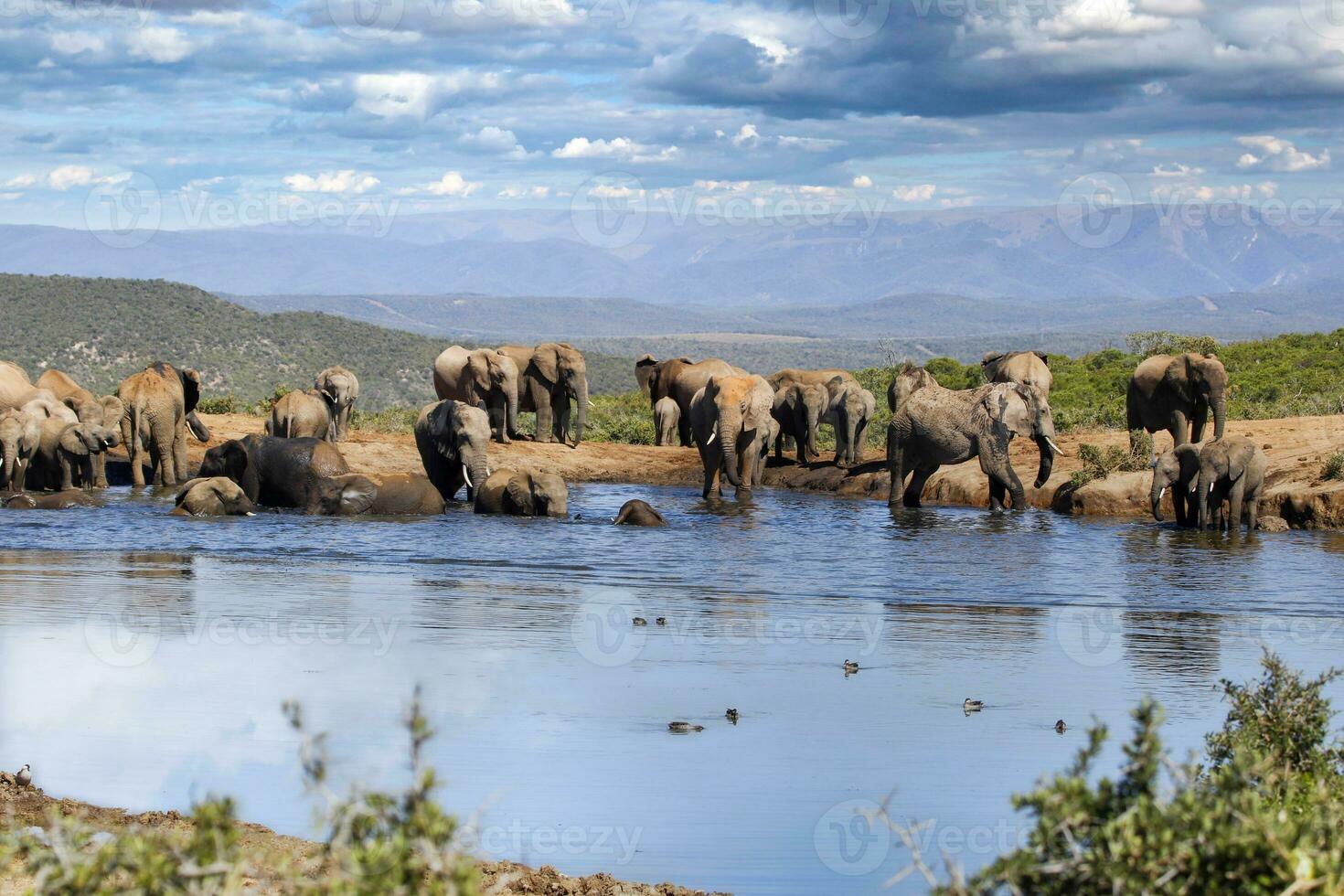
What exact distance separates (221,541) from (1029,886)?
16086 mm

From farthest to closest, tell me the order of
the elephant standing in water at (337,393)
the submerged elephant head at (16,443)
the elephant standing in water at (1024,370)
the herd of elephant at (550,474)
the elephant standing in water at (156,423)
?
1. the elephant standing in water at (337,393)
2. the elephant standing in water at (1024,370)
3. the elephant standing in water at (156,423)
4. the submerged elephant head at (16,443)
5. the herd of elephant at (550,474)

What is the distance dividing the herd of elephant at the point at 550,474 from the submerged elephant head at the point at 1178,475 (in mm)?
21

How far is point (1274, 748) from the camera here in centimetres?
721

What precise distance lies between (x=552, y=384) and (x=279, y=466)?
11.2 m

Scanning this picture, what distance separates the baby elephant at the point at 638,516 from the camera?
22.4 meters

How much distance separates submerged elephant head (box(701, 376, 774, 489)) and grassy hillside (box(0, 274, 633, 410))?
52.0 m

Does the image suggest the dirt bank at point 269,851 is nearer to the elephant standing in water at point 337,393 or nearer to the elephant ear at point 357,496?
the elephant ear at point 357,496

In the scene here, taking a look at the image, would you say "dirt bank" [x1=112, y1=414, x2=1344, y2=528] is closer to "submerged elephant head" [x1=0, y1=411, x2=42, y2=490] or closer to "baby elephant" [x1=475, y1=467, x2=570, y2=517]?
"baby elephant" [x1=475, y1=467, x2=570, y2=517]

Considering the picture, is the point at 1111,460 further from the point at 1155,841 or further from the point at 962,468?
the point at 1155,841

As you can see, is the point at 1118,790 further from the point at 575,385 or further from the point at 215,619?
the point at 575,385

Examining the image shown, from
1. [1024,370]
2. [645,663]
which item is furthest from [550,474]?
[645,663]

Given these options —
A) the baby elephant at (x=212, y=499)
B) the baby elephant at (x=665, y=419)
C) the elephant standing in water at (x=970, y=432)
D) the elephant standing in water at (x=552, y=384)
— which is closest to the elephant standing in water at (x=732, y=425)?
the elephant standing in water at (x=970, y=432)

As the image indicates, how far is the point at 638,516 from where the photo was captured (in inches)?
882

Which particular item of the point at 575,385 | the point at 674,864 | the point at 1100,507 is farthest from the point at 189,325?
the point at 674,864
